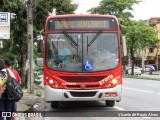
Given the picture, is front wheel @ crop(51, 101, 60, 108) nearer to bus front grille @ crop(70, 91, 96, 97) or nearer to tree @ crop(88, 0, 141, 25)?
bus front grille @ crop(70, 91, 96, 97)

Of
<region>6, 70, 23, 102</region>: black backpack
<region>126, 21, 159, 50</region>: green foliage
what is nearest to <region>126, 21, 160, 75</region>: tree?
<region>126, 21, 159, 50</region>: green foliage

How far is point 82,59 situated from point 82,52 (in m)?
0.23

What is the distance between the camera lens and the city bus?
13.3m

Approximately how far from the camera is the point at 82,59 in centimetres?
1352

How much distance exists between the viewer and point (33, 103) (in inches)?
636

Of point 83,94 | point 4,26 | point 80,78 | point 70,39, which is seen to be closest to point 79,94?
point 83,94

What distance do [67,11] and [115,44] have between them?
9.88 metres

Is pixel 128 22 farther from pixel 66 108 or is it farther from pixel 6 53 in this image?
pixel 66 108

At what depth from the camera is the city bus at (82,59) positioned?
523 inches

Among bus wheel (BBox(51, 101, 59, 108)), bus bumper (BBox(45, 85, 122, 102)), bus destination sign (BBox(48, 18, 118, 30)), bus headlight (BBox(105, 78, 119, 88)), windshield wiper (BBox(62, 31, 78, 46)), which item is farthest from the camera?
bus wheel (BBox(51, 101, 59, 108))

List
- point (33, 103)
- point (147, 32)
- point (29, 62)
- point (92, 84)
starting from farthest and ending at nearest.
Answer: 1. point (147, 32)
2. point (29, 62)
3. point (33, 103)
4. point (92, 84)

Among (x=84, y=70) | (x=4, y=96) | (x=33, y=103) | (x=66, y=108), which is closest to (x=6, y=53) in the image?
(x=33, y=103)

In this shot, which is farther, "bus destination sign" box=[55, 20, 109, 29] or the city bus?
"bus destination sign" box=[55, 20, 109, 29]

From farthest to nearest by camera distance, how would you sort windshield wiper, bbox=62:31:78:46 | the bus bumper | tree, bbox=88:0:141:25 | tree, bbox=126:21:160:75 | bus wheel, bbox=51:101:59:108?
tree, bbox=88:0:141:25
tree, bbox=126:21:160:75
bus wheel, bbox=51:101:59:108
windshield wiper, bbox=62:31:78:46
the bus bumper
